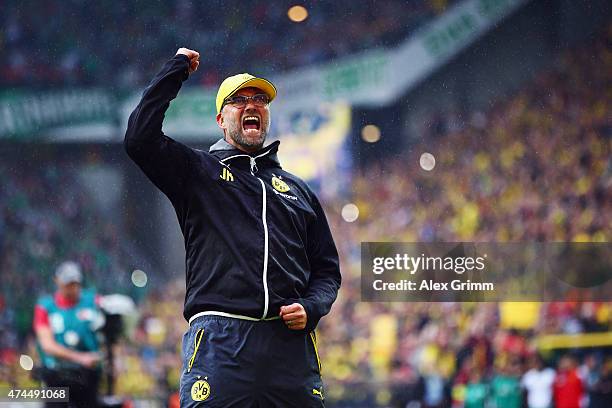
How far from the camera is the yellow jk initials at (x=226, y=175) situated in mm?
3279

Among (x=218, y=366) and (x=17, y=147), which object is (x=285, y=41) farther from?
(x=218, y=366)

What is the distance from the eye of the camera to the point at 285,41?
250 inches

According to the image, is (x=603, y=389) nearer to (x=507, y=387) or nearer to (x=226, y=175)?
(x=507, y=387)

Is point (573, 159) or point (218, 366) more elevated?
point (573, 159)

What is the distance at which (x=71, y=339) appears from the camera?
20.0 ft

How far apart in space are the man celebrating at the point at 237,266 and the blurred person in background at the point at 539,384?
3120mm

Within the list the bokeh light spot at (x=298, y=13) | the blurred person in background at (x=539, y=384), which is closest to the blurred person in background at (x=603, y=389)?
the blurred person in background at (x=539, y=384)

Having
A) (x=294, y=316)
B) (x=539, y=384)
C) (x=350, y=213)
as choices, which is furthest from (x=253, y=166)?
(x=539, y=384)

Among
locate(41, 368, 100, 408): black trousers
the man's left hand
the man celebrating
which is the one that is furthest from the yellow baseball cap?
locate(41, 368, 100, 408): black trousers

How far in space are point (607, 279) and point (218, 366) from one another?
3.59 meters

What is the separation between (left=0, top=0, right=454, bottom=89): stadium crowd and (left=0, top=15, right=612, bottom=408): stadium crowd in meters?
0.63

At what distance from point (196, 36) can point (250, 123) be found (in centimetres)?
307

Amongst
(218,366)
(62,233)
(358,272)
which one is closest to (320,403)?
(218,366)

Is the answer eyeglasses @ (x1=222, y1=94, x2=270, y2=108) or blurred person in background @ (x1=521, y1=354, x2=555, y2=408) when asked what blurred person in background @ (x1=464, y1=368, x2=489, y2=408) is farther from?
eyeglasses @ (x1=222, y1=94, x2=270, y2=108)
